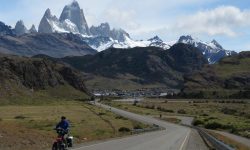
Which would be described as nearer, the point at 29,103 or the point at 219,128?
the point at 219,128

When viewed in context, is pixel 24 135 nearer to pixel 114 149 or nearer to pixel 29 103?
pixel 114 149

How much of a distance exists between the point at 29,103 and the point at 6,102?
1021 cm

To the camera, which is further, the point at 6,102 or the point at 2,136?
the point at 6,102

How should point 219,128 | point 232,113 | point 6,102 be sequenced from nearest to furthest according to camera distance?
point 219,128 < point 232,113 < point 6,102

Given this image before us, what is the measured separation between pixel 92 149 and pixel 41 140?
760cm

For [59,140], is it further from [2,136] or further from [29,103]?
[29,103]

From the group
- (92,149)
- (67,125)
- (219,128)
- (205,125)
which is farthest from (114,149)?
(205,125)

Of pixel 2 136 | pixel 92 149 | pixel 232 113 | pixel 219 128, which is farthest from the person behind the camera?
pixel 232 113

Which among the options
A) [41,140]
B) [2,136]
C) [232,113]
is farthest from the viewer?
[232,113]

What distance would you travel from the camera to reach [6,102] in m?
192

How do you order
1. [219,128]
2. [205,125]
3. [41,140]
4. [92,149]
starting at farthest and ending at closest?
1. [205,125]
2. [219,128]
3. [41,140]
4. [92,149]

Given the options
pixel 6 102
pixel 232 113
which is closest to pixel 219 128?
pixel 232 113

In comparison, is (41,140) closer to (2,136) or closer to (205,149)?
(2,136)

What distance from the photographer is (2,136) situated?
133 feet
